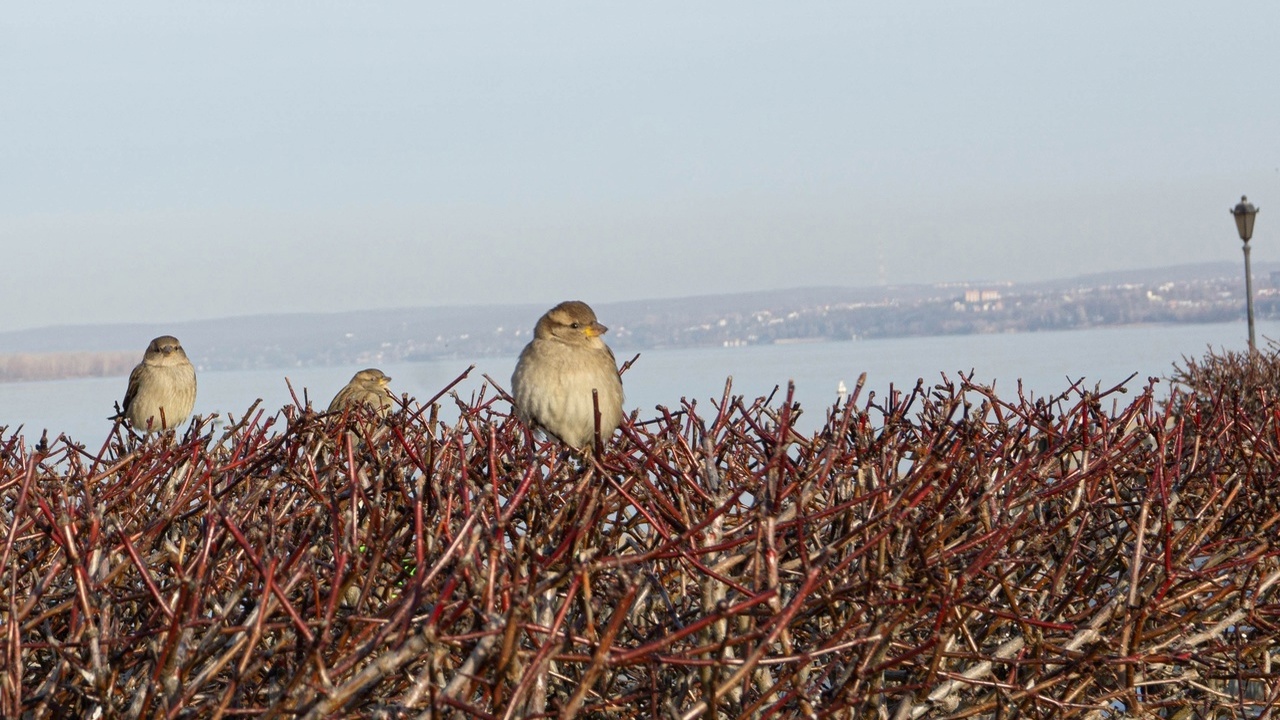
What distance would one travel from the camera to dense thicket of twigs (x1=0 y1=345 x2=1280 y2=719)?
2418 millimetres

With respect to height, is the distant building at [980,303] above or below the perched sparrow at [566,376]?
below

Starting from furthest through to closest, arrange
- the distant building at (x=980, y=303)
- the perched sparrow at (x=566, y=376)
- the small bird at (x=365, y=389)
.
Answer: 1. the distant building at (x=980, y=303)
2. the small bird at (x=365, y=389)
3. the perched sparrow at (x=566, y=376)

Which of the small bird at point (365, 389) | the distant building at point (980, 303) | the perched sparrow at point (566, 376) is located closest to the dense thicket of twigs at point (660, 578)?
the perched sparrow at point (566, 376)

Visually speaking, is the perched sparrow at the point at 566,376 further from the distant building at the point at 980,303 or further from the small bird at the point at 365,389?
the distant building at the point at 980,303

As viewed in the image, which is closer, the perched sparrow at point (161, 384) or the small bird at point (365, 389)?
the small bird at point (365, 389)

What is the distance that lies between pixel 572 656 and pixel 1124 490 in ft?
8.18

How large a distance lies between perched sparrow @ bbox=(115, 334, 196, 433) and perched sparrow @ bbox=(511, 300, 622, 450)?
211 inches

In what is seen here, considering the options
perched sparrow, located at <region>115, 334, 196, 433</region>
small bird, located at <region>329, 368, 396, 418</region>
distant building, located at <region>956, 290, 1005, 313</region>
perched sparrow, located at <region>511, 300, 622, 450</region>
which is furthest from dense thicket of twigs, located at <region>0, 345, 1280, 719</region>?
distant building, located at <region>956, 290, 1005, 313</region>

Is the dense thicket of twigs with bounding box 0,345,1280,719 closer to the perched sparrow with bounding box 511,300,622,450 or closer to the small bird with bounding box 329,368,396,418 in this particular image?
the perched sparrow with bounding box 511,300,622,450

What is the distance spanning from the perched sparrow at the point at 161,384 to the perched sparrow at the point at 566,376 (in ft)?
17.6

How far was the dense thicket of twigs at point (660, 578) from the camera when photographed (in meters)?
2.42

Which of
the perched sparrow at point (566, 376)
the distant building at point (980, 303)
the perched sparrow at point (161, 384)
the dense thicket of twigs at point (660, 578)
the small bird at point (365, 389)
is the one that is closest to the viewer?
the dense thicket of twigs at point (660, 578)

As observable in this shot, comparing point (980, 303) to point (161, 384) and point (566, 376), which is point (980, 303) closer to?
point (161, 384)

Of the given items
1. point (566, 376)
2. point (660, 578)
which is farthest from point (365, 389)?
point (660, 578)
